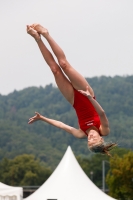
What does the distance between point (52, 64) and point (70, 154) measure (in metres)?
16.7

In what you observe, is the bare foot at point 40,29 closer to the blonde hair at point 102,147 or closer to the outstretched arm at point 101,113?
the outstretched arm at point 101,113

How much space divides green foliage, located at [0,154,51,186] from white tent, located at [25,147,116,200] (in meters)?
74.1

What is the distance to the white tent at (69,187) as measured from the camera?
2919 centimetres

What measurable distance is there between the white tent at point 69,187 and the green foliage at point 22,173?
74.1 meters

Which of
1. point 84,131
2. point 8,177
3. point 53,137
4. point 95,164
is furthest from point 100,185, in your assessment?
point 84,131

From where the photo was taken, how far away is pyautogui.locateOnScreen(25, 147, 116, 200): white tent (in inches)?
1149

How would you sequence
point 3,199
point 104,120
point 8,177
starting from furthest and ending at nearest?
point 8,177 < point 3,199 < point 104,120

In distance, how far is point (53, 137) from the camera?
182 metres

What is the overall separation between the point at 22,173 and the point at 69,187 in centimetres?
8142

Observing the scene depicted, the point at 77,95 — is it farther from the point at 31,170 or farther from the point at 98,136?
the point at 31,170

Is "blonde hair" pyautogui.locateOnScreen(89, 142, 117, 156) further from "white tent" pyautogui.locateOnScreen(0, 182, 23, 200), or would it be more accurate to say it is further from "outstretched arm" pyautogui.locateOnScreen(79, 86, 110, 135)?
"white tent" pyautogui.locateOnScreen(0, 182, 23, 200)

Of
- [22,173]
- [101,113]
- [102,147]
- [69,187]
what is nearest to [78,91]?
[101,113]

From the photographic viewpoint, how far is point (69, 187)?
29672 millimetres

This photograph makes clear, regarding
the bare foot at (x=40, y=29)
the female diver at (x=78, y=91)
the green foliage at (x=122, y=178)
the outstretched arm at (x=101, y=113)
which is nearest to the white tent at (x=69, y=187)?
the female diver at (x=78, y=91)
